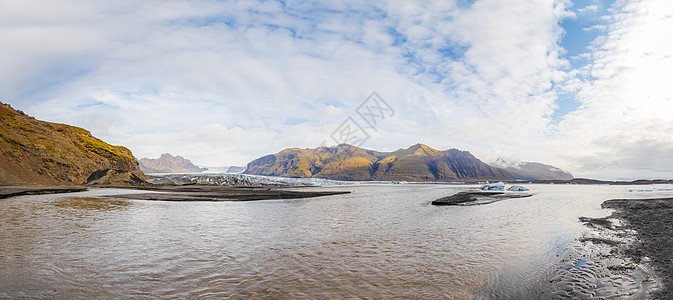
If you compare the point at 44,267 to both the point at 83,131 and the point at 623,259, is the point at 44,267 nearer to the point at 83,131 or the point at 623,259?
the point at 623,259

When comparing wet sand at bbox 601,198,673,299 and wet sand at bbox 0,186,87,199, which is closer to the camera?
wet sand at bbox 601,198,673,299

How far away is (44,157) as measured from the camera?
2440 inches

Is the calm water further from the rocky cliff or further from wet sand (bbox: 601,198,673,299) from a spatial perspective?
the rocky cliff

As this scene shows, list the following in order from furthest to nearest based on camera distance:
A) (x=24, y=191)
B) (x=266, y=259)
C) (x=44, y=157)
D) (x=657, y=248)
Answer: (x=44, y=157) < (x=24, y=191) < (x=657, y=248) < (x=266, y=259)

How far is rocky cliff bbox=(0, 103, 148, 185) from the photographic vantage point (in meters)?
54.7

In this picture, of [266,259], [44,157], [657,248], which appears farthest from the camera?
[44,157]

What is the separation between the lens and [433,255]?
33.6 feet

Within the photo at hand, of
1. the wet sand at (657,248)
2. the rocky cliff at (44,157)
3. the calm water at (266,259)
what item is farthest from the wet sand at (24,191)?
the wet sand at (657,248)

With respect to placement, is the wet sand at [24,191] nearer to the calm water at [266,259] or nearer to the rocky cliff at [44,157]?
the rocky cliff at [44,157]

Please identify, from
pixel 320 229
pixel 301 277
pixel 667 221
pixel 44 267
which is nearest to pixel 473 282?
pixel 301 277

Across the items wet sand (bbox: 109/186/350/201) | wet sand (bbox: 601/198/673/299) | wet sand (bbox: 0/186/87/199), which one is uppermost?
wet sand (bbox: 0/186/87/199)

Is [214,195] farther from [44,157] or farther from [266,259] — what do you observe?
[44,157]

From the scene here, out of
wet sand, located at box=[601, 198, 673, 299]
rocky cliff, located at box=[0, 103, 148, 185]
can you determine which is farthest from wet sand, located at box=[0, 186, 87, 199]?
wet sand, located at box=[601, 198, 673, 299]

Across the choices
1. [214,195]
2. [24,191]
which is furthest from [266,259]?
[24,191]
